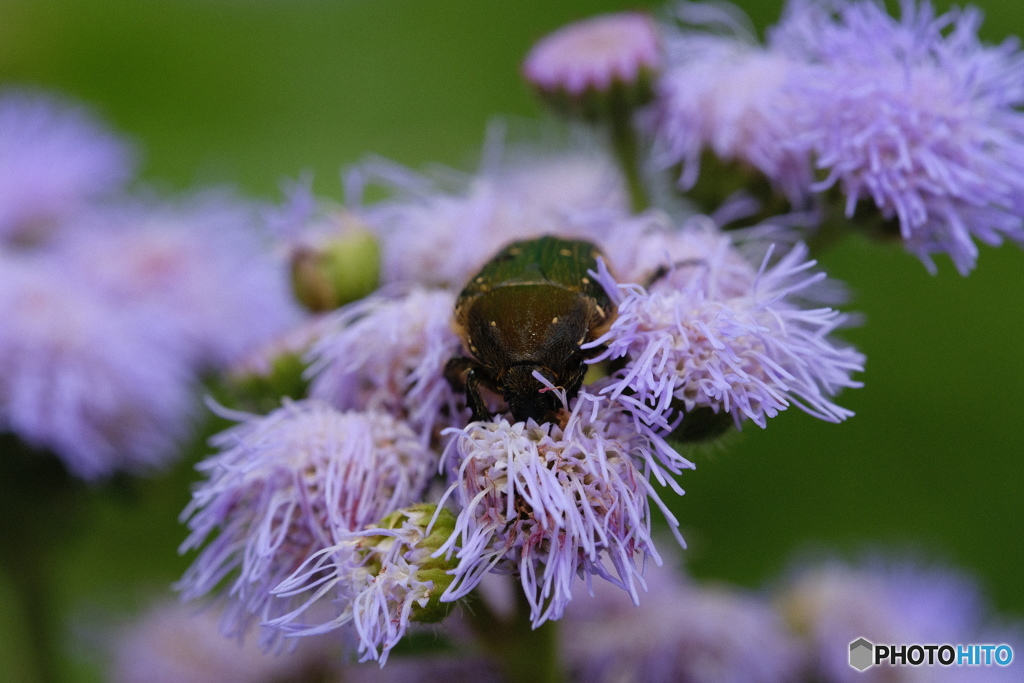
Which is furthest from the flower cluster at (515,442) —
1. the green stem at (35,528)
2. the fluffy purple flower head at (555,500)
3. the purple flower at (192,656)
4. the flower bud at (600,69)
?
the green stem at (35,528)

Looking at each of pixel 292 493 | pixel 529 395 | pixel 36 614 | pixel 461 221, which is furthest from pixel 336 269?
pixel 36 614

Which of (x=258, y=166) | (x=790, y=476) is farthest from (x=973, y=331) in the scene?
(x=258, y=166)

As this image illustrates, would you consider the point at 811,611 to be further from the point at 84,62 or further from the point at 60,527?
the point at 84,62

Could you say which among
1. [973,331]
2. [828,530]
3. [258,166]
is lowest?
[828,530]

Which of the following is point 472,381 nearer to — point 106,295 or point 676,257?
point 676,257

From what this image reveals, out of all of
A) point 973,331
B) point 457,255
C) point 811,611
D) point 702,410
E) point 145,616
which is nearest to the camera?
point 702,410

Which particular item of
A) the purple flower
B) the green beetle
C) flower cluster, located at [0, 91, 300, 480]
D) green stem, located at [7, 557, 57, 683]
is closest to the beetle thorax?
the green beetle

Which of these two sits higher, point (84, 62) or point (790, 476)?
point (84, 62)
